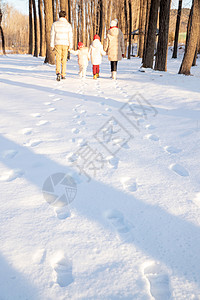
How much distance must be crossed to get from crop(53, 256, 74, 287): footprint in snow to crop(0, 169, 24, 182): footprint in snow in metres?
0.94

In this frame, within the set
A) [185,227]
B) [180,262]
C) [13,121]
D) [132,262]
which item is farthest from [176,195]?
[13,121]

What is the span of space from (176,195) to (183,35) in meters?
42.9

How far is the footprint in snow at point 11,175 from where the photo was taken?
1.82m

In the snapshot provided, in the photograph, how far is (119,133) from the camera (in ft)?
9.53

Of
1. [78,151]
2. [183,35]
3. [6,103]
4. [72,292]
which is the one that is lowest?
[72,292]

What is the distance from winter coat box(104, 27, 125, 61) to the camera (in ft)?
25.2

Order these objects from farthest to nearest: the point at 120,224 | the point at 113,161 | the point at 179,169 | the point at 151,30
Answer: the point at 151,30 < the point at 113,161 < the point at 179,169 < the point at 120,224

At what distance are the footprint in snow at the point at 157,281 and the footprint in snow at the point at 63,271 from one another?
14.0 inches

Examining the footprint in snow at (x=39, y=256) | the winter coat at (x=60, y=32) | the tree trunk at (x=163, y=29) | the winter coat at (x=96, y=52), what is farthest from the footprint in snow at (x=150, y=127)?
the tree trunk at (x=163, y=29)

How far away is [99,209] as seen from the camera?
4.87 ft

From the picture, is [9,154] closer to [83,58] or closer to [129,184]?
[129,184]

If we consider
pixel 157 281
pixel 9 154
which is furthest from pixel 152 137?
pixel 157 281

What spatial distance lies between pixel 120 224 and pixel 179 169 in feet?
3.00

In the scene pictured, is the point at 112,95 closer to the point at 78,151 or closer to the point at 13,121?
the point at 13,121
